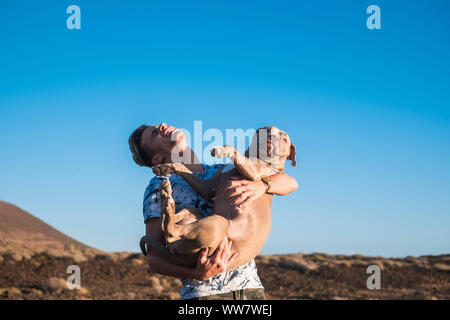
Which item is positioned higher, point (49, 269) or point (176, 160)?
point (176, 160)

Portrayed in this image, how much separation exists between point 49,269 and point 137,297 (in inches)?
262

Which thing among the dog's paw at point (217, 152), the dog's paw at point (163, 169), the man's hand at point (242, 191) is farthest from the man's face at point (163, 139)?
the dog's paw at point (217, 152)

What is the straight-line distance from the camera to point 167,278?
2511 cm

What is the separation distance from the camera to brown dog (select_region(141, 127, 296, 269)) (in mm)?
3893

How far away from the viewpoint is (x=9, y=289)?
62.8 ft

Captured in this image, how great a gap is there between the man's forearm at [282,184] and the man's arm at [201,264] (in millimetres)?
873

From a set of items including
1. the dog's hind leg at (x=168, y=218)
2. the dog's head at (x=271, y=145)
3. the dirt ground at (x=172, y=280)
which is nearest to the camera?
the dog's hind leg at (x=168, y=218)

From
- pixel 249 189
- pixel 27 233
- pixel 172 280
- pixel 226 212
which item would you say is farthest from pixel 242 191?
pixel 27 233

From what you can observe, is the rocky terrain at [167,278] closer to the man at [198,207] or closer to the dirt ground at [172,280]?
the dirt ground at [172,280]

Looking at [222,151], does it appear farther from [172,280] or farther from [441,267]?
[441,267]

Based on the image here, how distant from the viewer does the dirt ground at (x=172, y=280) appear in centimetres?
1991

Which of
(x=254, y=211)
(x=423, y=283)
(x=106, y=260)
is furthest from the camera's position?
(x=106, y=260)

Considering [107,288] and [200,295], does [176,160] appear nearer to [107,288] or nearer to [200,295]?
[200,295]
